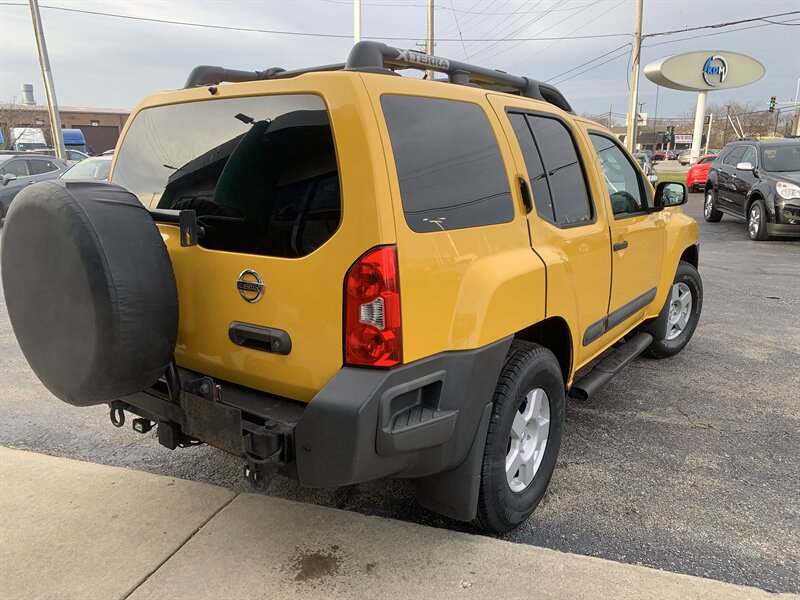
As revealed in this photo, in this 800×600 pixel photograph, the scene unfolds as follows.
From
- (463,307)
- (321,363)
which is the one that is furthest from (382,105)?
(321,363)

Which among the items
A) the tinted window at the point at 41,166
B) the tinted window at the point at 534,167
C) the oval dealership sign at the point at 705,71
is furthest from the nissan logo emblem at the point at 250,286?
the oval dealership sign at the point at 705,71

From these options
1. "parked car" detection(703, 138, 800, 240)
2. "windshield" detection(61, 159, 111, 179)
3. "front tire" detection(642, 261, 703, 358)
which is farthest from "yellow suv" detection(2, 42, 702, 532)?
"parked car" detection(703, 138, 800, 240)

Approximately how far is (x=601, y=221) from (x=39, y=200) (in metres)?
2.81

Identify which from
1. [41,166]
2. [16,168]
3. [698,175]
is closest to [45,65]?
[41,166]

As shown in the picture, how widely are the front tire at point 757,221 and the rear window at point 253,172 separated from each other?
37.5 feet

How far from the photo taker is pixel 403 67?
3.05 metres

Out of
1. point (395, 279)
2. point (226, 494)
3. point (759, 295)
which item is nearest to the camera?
point (395, 279)

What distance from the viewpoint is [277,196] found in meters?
2.26

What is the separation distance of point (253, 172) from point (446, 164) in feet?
2.49

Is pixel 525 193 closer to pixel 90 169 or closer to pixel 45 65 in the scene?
pixel 90 169

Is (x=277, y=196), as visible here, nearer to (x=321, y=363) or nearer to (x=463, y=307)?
(x=321, y=363)

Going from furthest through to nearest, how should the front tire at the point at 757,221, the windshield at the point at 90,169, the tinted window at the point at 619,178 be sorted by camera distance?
the front tire at the point at 757,221, the windshield at the point at 90,169, the tinted window at the point at 619,178

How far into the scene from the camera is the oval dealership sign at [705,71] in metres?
37.5

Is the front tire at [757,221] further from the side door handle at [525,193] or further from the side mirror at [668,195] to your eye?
the side door handle at [525,193]
